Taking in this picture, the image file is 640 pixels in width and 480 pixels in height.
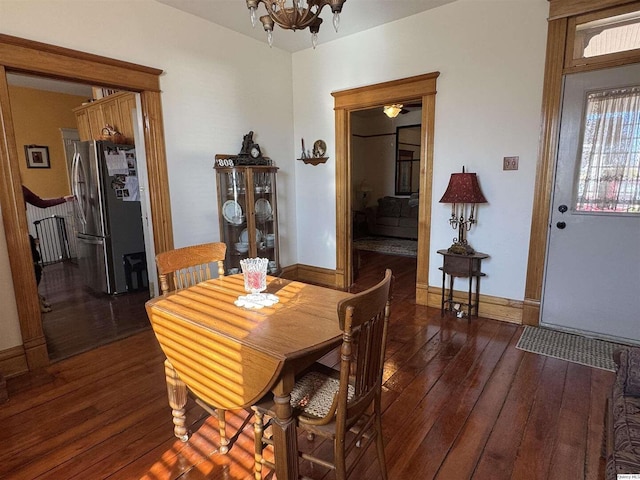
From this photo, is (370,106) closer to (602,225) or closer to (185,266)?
(602,225)

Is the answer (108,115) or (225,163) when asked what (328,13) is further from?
→ (108,115)

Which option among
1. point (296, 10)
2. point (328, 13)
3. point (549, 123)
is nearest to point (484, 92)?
point (549, 123)

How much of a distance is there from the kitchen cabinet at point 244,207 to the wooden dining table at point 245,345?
5.94 ft

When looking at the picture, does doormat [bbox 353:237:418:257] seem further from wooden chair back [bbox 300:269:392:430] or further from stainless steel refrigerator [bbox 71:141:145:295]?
wooden chair back [bbox 300:269:392:430]

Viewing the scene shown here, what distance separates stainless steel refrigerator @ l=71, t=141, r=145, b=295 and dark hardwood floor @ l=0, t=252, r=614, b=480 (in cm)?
146

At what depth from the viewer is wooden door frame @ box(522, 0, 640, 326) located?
8.25ft

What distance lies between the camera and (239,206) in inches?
139

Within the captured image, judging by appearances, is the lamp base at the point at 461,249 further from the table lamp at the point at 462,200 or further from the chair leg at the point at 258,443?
the chair leg at the point at 258,443

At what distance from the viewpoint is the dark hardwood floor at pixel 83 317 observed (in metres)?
2.79

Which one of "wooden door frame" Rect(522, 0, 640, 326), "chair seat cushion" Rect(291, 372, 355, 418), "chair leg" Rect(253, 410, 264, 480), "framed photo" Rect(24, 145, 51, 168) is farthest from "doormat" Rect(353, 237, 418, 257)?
"framed photo" Rect(24, 145, 51, 168)

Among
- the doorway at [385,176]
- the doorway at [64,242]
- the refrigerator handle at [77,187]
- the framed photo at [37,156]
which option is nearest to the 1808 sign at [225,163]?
the doorway at [64,242]

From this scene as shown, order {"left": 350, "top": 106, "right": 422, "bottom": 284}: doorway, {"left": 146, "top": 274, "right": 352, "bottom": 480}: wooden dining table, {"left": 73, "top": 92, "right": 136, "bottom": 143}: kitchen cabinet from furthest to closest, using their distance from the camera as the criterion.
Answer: {"left": 350, "top": 106, "right": 422, "bottom": 284}: doorway, {"left": 73, "top": 92, "right": 136, "bottom": 143}: kitchen cabinet, {"left": 146, "top": 274, "right": 352, "bottom": 480}: wooden dining table

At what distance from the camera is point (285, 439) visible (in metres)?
1.23

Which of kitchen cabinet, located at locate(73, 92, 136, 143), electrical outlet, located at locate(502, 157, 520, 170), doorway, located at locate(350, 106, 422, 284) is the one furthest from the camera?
doorway, located at locate(350, 106, 422, 284)
